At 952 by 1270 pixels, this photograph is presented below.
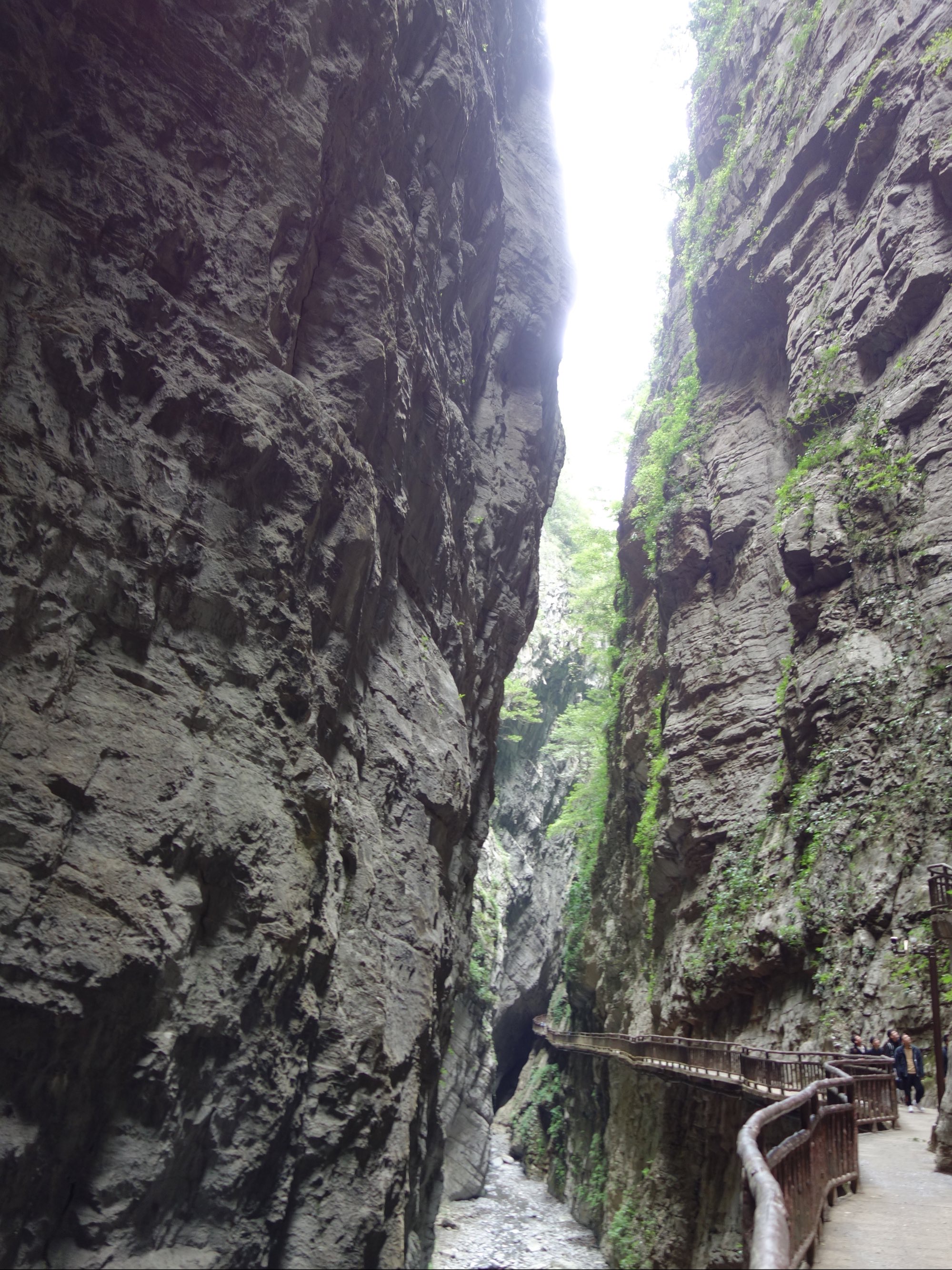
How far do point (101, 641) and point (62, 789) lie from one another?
3.98 feet

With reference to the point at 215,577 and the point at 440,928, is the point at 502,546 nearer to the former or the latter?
the point at 440,928

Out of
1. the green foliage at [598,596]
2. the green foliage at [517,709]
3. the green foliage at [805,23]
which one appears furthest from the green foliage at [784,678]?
the green foliage at [805,23]

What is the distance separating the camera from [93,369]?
21.8 ft

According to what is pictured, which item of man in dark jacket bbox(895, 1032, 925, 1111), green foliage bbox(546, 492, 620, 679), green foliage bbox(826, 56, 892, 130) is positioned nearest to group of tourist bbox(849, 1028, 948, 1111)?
man in dark jacket bbox(895, 1032, 925, 1111)

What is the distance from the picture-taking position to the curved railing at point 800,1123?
138 inches

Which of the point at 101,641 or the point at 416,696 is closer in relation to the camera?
the point at 101,641

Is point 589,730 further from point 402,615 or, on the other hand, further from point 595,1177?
point 402,615

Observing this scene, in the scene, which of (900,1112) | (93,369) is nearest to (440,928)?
(900,1112)

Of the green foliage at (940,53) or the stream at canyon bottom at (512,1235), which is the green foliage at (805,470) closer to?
the green foliage at (940,53)

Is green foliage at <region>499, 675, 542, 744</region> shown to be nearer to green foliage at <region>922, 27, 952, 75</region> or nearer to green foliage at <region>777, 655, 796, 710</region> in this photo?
green foliage at <region>777, 655, 796, 710</region>

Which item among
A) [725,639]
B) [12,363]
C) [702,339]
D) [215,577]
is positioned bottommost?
[215,577]

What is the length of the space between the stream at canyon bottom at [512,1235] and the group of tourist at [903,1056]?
9.52m

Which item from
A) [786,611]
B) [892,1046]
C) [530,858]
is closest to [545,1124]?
[530,858]

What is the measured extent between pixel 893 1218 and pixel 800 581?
12.6m
